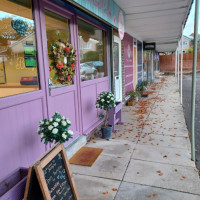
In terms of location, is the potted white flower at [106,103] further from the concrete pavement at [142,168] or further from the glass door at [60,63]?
the glass door at [60,63]

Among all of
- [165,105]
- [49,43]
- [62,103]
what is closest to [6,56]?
[49,43]

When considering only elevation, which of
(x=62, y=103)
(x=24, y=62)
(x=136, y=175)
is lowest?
(x=136, y=175)

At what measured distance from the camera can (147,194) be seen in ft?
7.56

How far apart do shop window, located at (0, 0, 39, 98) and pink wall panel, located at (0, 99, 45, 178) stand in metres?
0.22

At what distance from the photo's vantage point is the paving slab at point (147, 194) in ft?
7.34

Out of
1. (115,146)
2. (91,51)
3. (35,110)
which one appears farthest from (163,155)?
(91,51)

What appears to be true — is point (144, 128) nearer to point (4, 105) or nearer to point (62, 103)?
point (62, 103)

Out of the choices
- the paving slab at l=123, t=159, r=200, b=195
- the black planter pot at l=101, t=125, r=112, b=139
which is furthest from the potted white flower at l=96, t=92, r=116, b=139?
the paving slab at l=123, t=159, r=200, b=195

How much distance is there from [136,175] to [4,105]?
6.18 ft

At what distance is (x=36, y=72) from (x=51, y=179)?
1.47 meters

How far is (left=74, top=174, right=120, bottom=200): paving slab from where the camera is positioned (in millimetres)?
2301

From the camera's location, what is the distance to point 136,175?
2.69 m

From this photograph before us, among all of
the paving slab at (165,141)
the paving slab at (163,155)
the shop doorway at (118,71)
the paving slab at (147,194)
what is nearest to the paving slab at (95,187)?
the paving slab at (147,194)

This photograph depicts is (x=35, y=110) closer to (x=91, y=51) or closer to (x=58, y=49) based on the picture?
(x=58, y=49)
